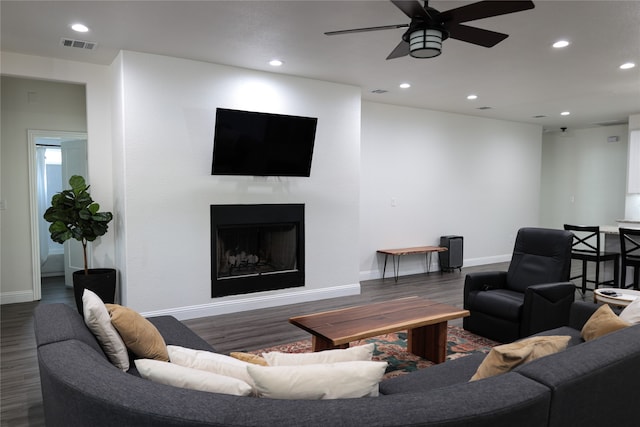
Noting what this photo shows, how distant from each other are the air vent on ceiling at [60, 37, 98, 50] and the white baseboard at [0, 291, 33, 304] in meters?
3.12

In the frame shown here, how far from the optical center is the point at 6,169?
5.23m

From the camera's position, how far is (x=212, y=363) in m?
1.72

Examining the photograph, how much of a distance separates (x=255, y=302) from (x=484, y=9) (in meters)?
3.80

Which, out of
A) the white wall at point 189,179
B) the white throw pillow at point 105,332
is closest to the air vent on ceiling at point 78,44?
the white wall at point 189,179


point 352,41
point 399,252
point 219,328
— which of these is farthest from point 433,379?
point 399,252

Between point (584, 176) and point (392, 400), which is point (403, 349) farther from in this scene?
point (584, 176)

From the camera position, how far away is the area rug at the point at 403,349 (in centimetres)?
344

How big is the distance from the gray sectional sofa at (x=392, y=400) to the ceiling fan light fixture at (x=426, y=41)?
6.42ft

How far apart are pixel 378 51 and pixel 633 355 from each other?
11.3ft

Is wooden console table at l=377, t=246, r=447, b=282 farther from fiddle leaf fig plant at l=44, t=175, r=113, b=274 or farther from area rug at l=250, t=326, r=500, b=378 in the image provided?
fiddle leaf fig plant at l=44, t=175, r=113, b=274

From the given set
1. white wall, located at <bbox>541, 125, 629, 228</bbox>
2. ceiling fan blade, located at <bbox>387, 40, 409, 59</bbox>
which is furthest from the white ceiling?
white wall, located at <bbox>541, 125, 629, 228</bbox>

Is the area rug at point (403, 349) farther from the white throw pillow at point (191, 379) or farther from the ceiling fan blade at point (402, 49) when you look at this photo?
the ceiling fan blade at point (402, 49)

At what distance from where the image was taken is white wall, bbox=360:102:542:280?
6.81 metres

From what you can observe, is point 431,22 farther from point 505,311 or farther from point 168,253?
point 168,253
